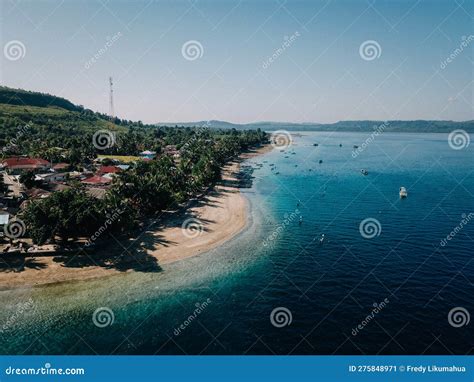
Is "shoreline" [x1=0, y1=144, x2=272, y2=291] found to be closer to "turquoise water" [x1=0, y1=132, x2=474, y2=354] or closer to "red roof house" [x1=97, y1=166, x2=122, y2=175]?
"turquoise water" [x1=0, y1=132, x2=474, y2=354]

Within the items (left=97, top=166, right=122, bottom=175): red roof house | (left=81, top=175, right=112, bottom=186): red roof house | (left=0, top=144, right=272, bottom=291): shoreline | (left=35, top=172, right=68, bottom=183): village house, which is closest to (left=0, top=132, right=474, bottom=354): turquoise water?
(left=0, top=144, right=272, bottom=291): shoreline

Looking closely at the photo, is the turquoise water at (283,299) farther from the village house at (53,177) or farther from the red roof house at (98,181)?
the village house at (53,177)

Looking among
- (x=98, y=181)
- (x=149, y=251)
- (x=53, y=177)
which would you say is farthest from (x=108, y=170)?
(x=149, y=251)

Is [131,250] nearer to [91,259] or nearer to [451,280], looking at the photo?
[91,259]

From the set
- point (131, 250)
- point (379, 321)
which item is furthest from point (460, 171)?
point (131, 250)

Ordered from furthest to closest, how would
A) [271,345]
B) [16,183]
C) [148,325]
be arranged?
[16,183] → [148,325] → [271,345]

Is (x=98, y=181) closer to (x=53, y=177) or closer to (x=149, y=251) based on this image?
(x=53, y=177)
